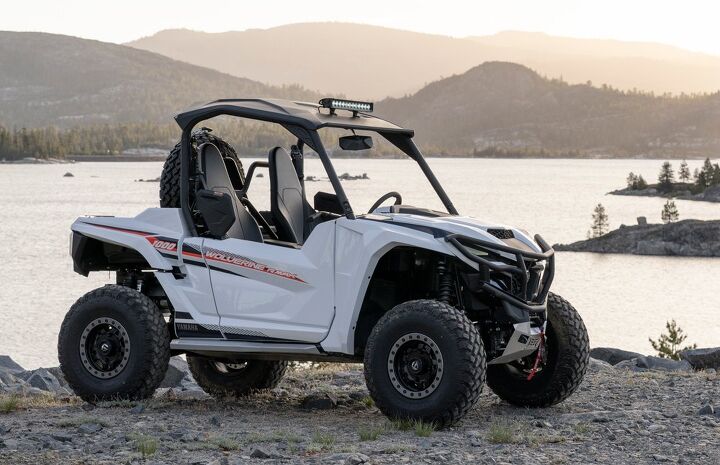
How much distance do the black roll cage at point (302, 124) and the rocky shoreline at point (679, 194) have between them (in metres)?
127

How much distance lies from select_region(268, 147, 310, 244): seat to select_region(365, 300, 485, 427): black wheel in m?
1.72

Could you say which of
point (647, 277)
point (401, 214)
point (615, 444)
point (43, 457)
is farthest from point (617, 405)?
point (647, 277)

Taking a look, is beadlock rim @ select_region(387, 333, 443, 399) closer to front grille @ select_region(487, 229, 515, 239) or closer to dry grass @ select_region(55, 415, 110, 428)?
front grille @ select_region(487, 229, 515, 239)

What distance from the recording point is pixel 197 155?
1122 cm

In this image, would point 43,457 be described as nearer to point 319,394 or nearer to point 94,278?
point 319,394

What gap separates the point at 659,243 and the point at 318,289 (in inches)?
3118

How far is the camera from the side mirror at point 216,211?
10781 millimetres

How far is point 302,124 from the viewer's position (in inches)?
409

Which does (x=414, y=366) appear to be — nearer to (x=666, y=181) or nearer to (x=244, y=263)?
(x=244, y=263)

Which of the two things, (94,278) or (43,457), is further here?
(94,278)

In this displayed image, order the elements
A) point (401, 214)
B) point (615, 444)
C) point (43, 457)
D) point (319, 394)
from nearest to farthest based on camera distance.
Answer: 1. point (43, 457)
2. point (615, 444)
3. point (401, 214)
4. point (319, 394)

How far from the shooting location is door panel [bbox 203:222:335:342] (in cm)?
1012

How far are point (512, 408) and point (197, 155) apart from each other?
384cm

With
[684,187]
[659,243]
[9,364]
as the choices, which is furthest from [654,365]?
[684,187]
